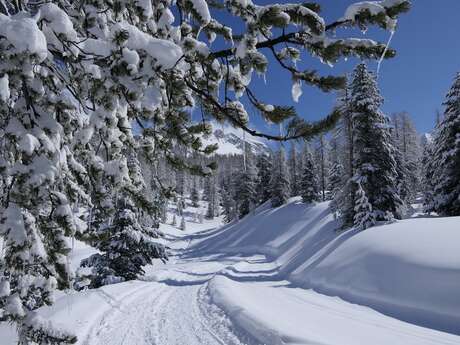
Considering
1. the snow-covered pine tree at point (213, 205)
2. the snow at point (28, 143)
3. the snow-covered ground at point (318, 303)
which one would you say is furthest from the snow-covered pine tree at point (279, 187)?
the snow at point (28, 143)

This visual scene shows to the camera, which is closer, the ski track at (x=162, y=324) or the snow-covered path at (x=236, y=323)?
the snow-covered path at (x=236, y=323)

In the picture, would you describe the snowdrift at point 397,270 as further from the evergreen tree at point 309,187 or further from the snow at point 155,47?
the evergreen tree at point 309,187

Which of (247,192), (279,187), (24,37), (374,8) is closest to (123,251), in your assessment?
(24,37)

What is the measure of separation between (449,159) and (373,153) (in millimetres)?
5066

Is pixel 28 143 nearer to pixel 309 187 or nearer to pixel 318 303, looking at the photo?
pixel 318 303

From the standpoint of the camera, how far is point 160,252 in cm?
1908

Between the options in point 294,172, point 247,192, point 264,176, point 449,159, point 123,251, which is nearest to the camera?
point 123,251

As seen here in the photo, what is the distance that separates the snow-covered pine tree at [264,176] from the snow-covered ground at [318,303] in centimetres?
3741

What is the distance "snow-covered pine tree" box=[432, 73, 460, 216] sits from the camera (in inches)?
952

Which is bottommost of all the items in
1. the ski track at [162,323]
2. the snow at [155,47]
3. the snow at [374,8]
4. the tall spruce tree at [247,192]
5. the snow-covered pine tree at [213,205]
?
the snow-covered pine tree at [213,205]

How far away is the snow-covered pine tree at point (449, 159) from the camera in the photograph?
24.2m

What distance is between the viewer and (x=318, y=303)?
13.4 m

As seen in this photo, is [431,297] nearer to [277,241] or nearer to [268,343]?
[268,343]

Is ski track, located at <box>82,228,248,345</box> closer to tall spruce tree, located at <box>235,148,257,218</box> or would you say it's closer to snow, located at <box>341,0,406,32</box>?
snow, located at <box>341,0,406,32</box>
